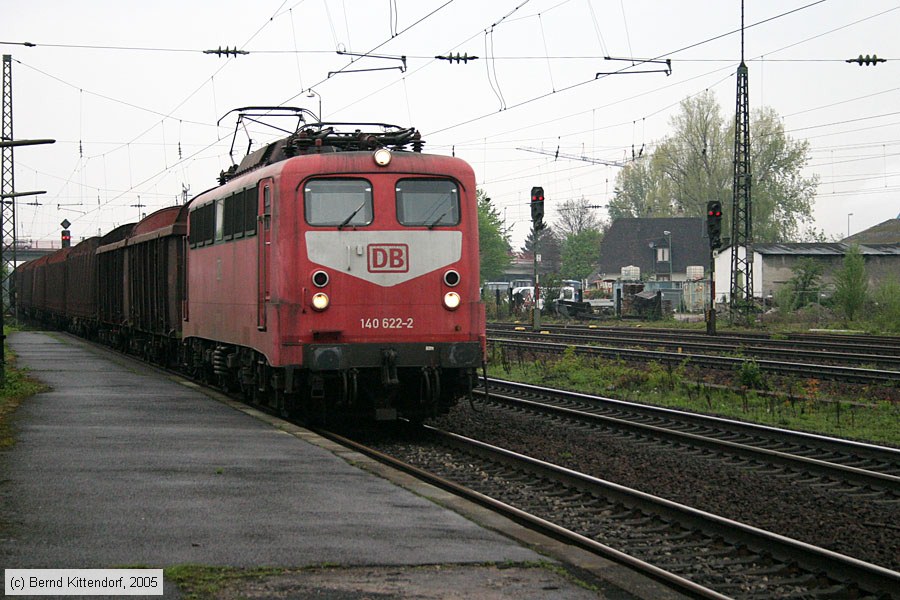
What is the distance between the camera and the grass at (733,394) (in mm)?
14703

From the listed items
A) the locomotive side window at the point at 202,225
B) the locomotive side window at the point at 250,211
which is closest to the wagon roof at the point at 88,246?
the locomotive side window at the point at 202,225

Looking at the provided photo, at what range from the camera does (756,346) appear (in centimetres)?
2798

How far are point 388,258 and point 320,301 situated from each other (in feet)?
3.11

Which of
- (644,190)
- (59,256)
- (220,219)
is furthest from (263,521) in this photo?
(644,190)

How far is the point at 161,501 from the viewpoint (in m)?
8.59

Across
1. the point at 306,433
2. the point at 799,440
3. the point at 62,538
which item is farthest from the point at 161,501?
the point at 799,440

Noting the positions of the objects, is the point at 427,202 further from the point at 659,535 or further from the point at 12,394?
the point at 12,394

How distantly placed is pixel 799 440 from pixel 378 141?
6.13 metres

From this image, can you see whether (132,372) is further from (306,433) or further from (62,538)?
(62,538)

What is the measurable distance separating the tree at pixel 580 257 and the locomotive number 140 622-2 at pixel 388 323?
85818 mm

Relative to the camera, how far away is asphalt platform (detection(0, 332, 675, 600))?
646cm

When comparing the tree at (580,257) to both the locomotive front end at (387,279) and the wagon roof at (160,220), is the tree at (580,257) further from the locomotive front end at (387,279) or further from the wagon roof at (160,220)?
the locomotive front end at (387,279)

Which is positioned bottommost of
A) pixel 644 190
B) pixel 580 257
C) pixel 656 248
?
pixel 580 257

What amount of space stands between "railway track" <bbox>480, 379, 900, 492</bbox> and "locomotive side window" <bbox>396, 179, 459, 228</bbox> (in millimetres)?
3410
